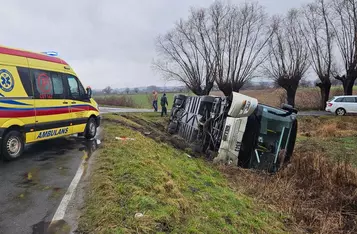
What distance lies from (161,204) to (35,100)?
4620 mm

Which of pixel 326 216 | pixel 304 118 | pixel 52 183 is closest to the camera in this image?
pixel 52 183

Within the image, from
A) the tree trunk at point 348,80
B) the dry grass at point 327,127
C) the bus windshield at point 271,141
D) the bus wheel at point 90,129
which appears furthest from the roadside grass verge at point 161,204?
the tree trunk at point 348,80

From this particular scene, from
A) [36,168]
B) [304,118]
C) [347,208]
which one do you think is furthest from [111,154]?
[304,118]

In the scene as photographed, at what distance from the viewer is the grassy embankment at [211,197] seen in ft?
12.9

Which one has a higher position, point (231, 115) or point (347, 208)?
point (231, 115)

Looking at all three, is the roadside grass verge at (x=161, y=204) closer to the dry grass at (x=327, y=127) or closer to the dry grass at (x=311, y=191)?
the dry grass at (x=311, y=191)

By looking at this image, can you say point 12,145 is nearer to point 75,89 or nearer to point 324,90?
point 75,89

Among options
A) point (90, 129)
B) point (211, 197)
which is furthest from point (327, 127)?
point (211, 197)

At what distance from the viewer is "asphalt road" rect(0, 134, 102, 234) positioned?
3840mm

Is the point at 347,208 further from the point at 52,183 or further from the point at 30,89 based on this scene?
the point at 30,89

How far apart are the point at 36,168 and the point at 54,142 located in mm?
3170

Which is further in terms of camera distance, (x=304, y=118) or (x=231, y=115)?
(x=304, y=118)

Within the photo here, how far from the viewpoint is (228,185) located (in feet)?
22.9

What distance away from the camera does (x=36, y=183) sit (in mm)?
5328
